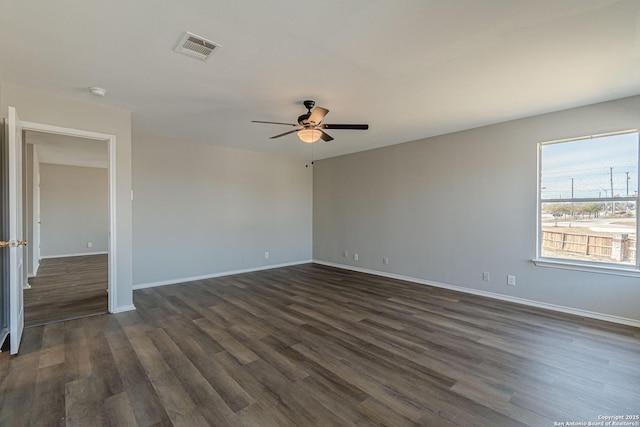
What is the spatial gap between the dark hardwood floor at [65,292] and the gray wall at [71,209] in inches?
42.1

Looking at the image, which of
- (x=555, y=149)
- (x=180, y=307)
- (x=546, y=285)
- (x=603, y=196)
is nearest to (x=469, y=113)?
(x=555, y=149)

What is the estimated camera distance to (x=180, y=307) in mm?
3932

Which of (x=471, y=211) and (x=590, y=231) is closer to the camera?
(x=590, y=231)

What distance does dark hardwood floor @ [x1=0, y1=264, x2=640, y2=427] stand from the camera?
1.89 metres

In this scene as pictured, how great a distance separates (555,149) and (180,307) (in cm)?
558

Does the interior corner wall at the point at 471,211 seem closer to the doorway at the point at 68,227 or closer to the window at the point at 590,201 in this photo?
the window at the point at 590,201

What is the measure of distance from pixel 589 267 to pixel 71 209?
11519mm

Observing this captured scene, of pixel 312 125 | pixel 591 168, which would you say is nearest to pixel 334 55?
pixel 312 125

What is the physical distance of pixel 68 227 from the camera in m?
8.18

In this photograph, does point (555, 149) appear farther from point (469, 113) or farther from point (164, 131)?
point (164, 131)

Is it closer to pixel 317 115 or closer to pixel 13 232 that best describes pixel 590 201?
pixel 317 115

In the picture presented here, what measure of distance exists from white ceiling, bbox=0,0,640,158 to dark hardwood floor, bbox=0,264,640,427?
2.64m

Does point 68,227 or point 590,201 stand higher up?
point 590,201

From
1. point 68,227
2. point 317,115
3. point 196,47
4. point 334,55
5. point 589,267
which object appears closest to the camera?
point 196,47
